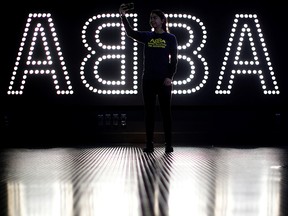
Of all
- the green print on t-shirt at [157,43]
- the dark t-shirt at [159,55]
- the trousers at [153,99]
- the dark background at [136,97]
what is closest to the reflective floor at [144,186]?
the trousers at [153,99]

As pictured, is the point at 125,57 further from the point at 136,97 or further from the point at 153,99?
the point at 153,99

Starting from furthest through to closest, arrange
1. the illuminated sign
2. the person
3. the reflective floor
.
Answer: the illuminated sign < the person < the reflective floor

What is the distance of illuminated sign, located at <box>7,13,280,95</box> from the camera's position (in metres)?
5.56

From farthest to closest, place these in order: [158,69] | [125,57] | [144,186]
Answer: [125,57] < [158,69] < [144,186]

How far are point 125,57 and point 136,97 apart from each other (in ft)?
1.87

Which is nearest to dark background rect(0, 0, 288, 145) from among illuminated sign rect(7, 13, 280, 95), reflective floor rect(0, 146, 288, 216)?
illuminated sign rect(7, 13, 280, 95)

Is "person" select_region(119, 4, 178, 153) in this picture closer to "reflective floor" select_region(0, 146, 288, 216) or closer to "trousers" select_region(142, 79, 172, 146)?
"trousers" select_region(142, 79, 172, 146)

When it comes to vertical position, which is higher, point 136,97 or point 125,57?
point 125,57

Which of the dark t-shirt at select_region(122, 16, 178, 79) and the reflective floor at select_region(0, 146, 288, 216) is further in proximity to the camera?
the dark t-shirt at select_region(122, 16, 178, 79)

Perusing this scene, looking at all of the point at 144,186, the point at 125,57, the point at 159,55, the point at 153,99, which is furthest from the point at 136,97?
the point at 144,186

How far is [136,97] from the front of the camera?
5562 millimetres

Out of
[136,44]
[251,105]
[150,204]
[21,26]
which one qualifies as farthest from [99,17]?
[150,204]

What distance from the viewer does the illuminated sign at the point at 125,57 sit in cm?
556

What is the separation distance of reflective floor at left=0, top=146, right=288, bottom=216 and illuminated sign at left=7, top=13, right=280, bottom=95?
196 centimetres
